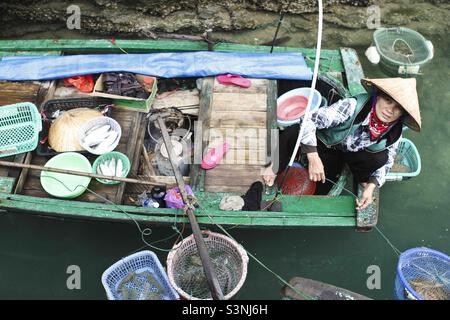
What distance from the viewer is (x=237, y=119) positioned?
520cm

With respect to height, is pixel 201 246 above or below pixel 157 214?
below

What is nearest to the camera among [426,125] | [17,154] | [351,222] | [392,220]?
[351,222]

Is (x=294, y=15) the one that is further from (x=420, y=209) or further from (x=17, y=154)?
(x=17, y=154)

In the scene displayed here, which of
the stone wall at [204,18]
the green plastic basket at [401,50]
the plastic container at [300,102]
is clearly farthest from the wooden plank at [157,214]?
the stone wall at [204,18]

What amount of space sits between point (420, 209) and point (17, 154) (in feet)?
16.1

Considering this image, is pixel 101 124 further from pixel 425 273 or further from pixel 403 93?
pixel 425 273

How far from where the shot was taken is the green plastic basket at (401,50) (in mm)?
6524

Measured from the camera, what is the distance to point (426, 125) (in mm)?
6590

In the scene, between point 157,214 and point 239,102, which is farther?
point 239,102

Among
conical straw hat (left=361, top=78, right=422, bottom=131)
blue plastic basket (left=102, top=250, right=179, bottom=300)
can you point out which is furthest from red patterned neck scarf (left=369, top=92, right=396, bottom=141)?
blue plastic basket (left=102, top=250, right=179, bottom=300)

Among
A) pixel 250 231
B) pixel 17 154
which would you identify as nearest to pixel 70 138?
pixel 17 154

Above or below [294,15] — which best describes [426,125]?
below

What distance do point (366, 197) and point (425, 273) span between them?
3.24 ft

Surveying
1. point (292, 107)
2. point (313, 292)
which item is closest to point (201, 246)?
point (313, 292)
